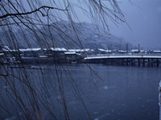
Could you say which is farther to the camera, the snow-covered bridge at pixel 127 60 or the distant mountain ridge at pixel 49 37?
the snow-covered bridge at pixel 127 60

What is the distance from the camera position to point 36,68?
1.60 m

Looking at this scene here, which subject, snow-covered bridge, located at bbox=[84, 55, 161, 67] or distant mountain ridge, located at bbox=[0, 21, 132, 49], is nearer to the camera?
Result: distant mountain ridge, located at bbox=[0, 21, 132, 49]

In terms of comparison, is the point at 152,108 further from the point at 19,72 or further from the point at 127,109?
the point at 19,72

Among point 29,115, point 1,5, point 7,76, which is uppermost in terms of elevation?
point 1,5

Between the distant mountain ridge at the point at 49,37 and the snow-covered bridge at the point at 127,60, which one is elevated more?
the distant mountain ridge at the point at 49,37

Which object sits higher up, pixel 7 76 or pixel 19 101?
pixel 7 76

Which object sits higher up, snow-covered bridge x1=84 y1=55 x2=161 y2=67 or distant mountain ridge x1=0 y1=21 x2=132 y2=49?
distant mountain ridge x1=0 y1=21 x2=132 y2=49

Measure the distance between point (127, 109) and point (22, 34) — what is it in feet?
69.2

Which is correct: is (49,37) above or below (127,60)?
above

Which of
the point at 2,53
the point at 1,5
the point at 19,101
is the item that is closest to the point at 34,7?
the point at 1,5

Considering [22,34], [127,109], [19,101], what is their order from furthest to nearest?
[127,109] → [22,34] → [19,101]

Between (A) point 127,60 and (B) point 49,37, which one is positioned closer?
(B) point 49,37

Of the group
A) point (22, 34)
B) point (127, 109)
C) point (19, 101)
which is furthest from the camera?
point (127, 109)

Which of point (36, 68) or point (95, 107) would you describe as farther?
point (95, 107)
